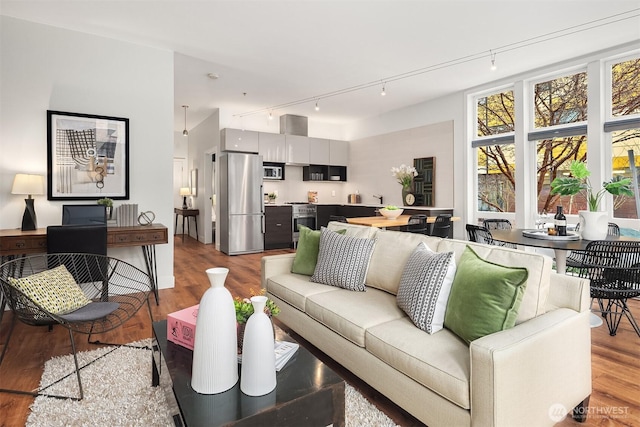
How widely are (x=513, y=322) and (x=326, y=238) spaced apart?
Result: 153 cm

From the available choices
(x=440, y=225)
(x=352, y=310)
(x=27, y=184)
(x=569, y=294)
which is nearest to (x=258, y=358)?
(x=352, y=310)

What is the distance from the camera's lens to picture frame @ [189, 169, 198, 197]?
8.27 m

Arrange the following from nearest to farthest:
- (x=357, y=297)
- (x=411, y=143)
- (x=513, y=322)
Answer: (x=513, y=322) → (x=357, y=297) → (x=411, y=143)

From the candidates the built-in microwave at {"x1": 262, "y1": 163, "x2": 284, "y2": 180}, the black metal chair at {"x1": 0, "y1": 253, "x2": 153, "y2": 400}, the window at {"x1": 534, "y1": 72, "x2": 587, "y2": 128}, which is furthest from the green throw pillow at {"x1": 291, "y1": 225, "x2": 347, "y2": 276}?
the built-in microwave at {"x1": 262, "y1": 163, "x2": 284, "y2": 180}

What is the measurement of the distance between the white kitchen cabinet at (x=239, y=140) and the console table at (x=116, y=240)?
3014 mm

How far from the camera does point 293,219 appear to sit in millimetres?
7121

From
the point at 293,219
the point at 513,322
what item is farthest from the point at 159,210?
the point at 513,322

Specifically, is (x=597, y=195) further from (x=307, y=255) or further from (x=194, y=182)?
(x=194, y=182)

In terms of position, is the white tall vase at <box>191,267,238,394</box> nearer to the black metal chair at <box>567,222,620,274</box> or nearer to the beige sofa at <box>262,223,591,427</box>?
the beige sofa at <box>262,223,591,427</box>

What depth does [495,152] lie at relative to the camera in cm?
541

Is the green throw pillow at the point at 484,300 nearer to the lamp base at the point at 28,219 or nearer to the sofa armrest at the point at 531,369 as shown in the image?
the sofa armrest at the point at 531,369

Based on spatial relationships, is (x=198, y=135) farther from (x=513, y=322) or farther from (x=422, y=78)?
(x=513, y=322)

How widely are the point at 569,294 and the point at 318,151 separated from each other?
6.24m

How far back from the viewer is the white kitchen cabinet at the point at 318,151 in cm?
745
